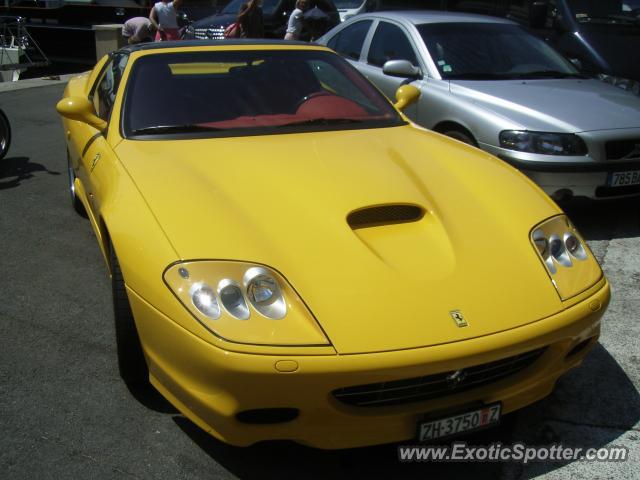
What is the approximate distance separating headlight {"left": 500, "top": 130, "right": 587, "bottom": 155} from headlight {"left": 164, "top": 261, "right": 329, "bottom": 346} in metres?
2.96

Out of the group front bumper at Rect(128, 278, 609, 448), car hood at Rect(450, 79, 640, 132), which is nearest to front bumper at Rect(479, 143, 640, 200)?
car hood at Rect(450, 79, 640, 132)

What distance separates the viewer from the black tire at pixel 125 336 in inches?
105

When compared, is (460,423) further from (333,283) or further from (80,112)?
(80,112)

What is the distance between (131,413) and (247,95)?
179 cm

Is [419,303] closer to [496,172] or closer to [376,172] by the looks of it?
[376,172]

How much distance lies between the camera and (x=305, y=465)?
99.3 inches

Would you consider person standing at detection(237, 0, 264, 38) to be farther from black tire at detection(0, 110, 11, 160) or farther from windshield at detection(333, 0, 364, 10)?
black tire at detection(0, 110, 11, 160)

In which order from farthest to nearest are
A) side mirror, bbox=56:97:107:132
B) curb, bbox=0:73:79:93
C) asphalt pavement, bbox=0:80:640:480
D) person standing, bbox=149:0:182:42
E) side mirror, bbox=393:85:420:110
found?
curb, bbox=0:73:79:93 < person standing, bbox=149:0:182:42 < side mirror, bbox=393:85:420:110 < side mirror, bbox=56:97:107:132 < asphalt pavement, bbox=0:80:640:480

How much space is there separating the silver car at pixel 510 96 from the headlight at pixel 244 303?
9.57 ft

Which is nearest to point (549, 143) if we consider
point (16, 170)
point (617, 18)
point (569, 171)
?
point (569, 171)

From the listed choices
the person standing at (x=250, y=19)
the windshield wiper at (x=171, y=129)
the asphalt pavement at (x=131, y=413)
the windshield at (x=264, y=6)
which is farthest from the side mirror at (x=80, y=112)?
the windshield at (x=264, y=6)

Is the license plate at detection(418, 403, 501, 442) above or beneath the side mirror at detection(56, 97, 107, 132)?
beneath

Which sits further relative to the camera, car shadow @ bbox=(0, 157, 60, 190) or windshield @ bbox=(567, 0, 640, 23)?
windshield @ bbox=(567, 0, 640, 23)

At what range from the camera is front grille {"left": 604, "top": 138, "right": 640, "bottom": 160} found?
4680 mm
